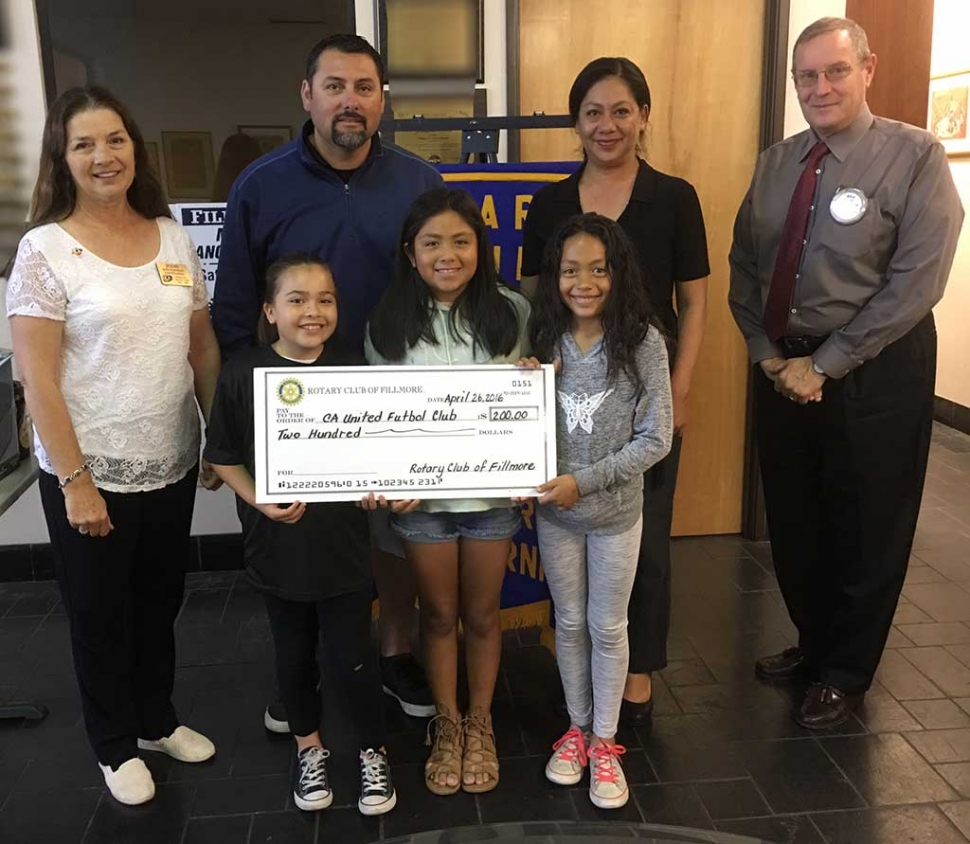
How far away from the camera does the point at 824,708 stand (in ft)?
8.52

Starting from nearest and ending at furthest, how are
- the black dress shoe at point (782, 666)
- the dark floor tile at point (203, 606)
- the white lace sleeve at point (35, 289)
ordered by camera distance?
the white lace sleeve at point (35, 289), the black dress shoe at point (782, 666), the dark floor tile at point (203, 606)

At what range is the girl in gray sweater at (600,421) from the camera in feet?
6.86

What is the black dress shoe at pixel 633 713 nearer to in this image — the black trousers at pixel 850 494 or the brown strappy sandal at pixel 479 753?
the brown strappy sandal at pixel 479 753

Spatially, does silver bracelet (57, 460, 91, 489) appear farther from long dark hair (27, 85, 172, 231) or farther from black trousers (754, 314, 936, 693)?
black trousers (754, 314, 936, 693)

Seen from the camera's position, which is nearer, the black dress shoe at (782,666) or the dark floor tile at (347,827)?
the dark floor tile at (347,827)

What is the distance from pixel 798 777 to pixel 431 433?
133 centimetres

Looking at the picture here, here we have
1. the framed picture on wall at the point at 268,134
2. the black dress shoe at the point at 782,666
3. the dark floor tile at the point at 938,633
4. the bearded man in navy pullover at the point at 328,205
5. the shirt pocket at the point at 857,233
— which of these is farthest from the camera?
the framed picture on wall at the point at 268,134

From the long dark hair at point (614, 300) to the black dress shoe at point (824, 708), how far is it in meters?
1.19

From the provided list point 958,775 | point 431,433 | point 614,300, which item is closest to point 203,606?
point 431,433

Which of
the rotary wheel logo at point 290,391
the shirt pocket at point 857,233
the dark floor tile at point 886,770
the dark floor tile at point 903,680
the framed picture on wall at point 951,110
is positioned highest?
the framed picture on wall at point 951,110

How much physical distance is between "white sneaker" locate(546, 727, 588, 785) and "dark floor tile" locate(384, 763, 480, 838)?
0.46ft

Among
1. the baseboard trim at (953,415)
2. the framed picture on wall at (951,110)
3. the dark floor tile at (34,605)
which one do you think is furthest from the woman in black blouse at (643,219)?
the framed picture on wall at (951,110)

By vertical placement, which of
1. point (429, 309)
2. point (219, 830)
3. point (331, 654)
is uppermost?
point (429, 309)

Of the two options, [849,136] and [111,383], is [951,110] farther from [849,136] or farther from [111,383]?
[111,383]
